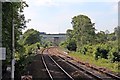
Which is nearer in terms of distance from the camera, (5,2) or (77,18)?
(5,2)

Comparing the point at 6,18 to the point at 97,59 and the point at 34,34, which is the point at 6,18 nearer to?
the point at 97,59

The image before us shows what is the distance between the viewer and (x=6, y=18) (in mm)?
17719

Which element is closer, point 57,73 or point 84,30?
point 57,73

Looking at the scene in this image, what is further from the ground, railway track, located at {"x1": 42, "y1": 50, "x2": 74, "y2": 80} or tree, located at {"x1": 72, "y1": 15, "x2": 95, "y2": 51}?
tree, located at {"x1": 72, "y1": 15, "x2": 95, "y2": 51}

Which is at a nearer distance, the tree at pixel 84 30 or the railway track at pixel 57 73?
the railway track at pixel 57 73

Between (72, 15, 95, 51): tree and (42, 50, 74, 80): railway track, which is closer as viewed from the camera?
(42, 50, 74, 80): railway track

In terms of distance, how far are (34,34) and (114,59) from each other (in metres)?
61.6

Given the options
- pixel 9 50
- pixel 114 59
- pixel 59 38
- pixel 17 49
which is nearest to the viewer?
pixel 9 50

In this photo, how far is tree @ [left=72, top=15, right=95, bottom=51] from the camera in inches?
2532

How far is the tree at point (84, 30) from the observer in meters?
64.3

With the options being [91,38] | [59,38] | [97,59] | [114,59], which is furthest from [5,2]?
[59,38]

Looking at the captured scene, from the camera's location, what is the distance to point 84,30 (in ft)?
212

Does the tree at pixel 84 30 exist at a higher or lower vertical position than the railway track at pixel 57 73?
higher

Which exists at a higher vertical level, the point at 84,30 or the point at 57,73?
the point at 84,30
